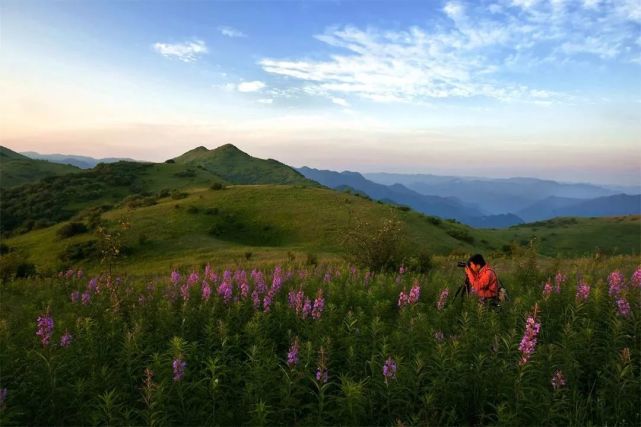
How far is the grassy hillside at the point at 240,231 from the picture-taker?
3141cm

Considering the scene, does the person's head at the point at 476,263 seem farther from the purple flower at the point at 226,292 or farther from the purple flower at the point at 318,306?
the purple flower at the point at 226,292

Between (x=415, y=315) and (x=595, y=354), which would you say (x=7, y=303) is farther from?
(x=595, y=354)

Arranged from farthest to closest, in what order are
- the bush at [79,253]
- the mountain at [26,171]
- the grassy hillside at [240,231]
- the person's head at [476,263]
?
the mountain at [26,171], the bush at [79,253], the grassy hillside at [240,231], the person's head at [476,263]

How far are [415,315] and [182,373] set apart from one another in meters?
5.25

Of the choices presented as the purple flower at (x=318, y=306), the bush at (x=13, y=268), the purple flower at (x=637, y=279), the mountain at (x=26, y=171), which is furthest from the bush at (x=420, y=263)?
the mountain at (x=26, y=171)

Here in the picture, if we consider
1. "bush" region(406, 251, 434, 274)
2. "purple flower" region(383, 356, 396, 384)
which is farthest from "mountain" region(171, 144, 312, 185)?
"purple flower" region(383, 356, 396, 384)

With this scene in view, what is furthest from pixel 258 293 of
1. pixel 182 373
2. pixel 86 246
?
pixel 86 246

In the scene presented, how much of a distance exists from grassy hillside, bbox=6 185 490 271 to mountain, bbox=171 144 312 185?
73667 millimetres

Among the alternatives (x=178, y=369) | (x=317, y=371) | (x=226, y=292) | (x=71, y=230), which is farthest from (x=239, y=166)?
(x=178, y=369)

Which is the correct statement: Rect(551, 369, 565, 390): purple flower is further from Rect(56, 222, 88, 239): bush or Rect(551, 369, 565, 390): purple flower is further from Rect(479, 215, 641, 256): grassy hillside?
Rect(479, 215, 641, 256): grassy hillside

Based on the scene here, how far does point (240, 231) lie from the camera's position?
134 ft

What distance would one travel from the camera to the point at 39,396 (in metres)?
5.04

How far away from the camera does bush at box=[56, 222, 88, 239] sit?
129 feet

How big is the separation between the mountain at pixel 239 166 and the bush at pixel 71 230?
8147 centimetres
